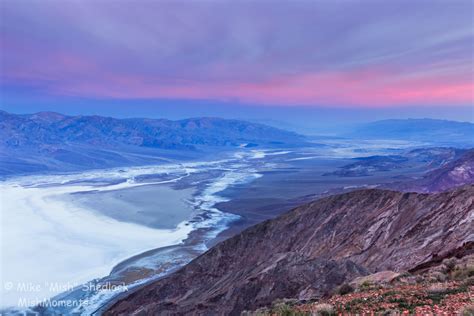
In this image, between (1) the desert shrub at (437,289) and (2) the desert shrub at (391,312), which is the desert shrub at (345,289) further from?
(2) the desert shrub at (391,312)

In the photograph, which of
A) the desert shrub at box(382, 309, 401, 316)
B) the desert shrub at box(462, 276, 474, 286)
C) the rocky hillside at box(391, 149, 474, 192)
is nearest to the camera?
the desert shrub at box(382, 309, 401, 316)

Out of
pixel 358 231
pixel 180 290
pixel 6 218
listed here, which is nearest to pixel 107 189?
pixel 6 218

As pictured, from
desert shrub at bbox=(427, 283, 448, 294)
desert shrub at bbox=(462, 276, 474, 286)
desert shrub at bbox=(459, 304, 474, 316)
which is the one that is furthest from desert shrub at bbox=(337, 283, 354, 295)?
A: desert shrub at bbox=(459, 304, 474, 316)

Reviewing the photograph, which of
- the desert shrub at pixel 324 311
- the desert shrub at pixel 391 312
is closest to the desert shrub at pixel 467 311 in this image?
the desert shrub at pixel 391 312

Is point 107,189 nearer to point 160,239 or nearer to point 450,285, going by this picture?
point 160,239

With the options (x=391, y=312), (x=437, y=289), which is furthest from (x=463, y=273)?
(x=391, y=312)

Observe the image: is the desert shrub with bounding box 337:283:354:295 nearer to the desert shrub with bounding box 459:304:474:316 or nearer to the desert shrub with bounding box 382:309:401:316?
the desert shrub with bounding box 382:309:401:316

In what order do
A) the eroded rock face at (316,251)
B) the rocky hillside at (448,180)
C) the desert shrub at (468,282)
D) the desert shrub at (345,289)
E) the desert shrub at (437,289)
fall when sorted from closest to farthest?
the desert shrub at (437,289) < the desert shrub at (468,282) < the desert shrub at (345,289) < the eroded rock face at (316,251) < the rocky hillside at (448,180)

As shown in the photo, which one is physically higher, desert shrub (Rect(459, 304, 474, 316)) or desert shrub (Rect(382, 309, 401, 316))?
desert shrub (Rect(459, 304, 474, 316))

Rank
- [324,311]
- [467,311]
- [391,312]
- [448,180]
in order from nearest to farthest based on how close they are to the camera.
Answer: [467,311]
[391,312]
[324,311]
[448,180]

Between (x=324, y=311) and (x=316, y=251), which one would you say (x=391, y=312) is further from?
(x=316, y=251)
